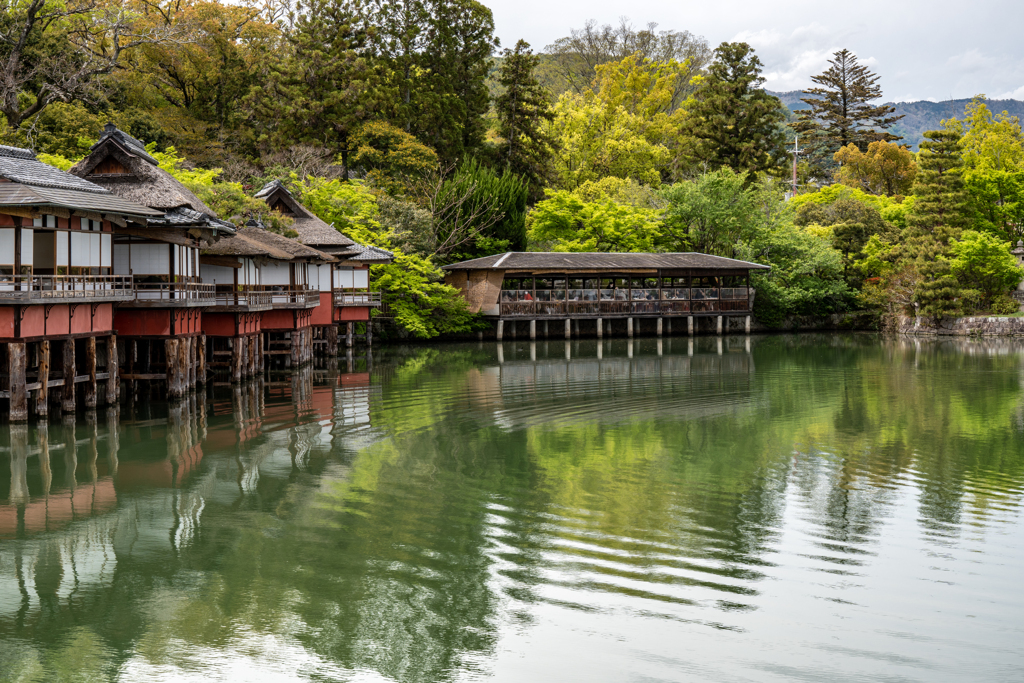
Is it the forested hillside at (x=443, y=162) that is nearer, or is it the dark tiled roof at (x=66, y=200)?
the dark tiled roof at (x=66, y=200)

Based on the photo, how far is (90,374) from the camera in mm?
18984

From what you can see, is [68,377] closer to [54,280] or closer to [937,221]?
[54,280]

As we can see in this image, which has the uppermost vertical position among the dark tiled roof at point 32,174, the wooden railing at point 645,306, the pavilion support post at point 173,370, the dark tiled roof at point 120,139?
the dark tiled roof at point 120,139

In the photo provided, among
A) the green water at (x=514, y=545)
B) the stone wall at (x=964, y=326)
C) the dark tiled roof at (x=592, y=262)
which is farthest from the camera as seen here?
the stone wall at (x=964, y=326)

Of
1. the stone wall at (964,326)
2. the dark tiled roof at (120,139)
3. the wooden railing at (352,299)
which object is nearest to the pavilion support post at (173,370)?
the dark tiled roof at (120,139)

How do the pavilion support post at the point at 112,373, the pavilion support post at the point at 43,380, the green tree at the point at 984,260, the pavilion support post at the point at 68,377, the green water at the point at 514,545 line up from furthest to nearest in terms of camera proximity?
the green tree at the point at 984,260, the pavilion support post at the point at 112,373, the pavilion support post at the point at 68,377, the pavilion support post at the point at 43,380, the green water at the point at 514,545

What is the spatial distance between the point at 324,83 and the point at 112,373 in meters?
32.1

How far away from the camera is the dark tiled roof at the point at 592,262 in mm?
43719

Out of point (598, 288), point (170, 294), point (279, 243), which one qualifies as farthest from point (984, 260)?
point (170, 294)

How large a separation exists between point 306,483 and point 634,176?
182 feet

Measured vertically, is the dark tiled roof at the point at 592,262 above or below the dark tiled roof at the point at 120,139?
below

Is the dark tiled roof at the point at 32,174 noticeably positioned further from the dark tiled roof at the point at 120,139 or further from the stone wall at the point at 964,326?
the stone wall at the point at 964,326

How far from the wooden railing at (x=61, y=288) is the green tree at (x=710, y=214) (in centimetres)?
3699

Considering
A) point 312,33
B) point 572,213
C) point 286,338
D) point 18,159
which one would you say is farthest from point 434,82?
point 18,159
